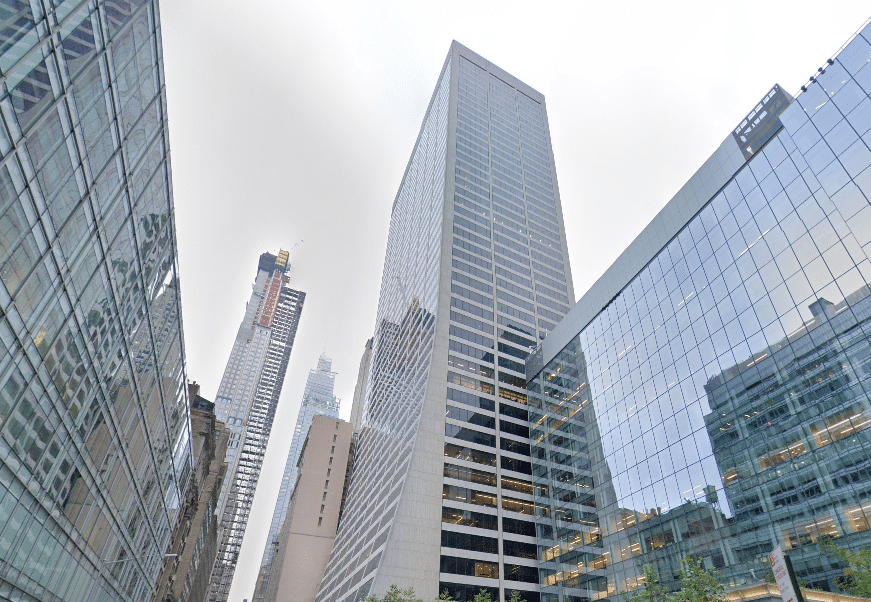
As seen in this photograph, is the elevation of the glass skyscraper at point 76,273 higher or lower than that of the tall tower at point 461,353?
lower

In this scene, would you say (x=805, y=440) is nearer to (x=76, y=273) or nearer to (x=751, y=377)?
(x=751, y=377)

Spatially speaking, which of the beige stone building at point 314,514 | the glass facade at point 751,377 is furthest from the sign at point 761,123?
the beige stone building at point 314,514

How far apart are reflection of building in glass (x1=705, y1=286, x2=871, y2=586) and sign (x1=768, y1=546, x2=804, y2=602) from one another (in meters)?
25.6

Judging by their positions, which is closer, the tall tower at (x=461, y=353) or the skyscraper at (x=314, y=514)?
the tall tower at (x=461, y=353)

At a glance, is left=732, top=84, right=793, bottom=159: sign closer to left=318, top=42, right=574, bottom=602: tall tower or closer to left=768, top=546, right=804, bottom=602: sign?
left=768, top=546, right=804, bottom=602: sign

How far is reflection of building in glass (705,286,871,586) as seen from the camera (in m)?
30.0

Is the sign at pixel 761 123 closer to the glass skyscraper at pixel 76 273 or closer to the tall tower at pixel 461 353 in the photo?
the glass skyscraper at pixel 76 273

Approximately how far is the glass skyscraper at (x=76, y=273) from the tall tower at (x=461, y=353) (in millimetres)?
36586

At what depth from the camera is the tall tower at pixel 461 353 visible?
201 ft

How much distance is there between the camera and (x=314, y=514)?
115750mm

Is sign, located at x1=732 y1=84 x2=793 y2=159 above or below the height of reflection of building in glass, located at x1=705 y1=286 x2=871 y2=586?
above

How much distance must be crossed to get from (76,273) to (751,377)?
41.7 metres

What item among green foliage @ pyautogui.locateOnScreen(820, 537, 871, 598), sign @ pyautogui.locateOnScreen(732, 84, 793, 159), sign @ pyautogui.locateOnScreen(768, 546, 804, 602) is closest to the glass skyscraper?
sign @ pyautogui.locateOnScreen(768, 546, 804, 602)

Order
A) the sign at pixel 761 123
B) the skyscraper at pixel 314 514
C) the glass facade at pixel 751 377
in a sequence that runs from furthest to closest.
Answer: the skyscraper at pixel 314 514, the sign at pixel 761 123, the glass facade at pixel 751 377
